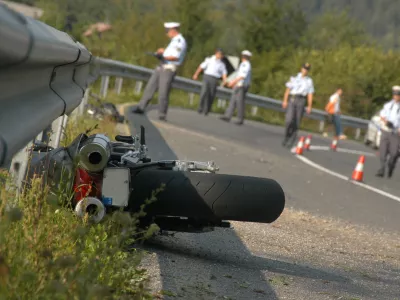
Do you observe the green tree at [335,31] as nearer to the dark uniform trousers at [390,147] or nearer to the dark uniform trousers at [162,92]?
the dark uniform trousers at [162,92]

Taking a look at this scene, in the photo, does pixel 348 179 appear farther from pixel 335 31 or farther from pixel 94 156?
pixel 335 31

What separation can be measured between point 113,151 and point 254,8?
73846 millimetres

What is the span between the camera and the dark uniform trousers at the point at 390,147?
21.0 m

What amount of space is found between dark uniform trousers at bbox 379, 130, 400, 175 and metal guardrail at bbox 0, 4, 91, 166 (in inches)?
605

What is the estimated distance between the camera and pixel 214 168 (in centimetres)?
683

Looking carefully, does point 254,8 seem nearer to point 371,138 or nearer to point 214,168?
point 371,138

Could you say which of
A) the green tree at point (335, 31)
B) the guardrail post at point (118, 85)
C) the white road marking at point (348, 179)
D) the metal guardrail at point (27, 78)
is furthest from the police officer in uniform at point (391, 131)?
the green tree at point (335, 31)

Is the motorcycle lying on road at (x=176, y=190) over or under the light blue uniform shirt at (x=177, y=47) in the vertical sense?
over

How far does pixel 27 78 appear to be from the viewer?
4770mm

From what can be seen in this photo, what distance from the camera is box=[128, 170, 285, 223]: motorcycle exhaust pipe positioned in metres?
6.35

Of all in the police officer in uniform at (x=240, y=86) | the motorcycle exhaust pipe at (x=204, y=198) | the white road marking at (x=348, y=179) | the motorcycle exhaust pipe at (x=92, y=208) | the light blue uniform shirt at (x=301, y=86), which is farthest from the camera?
the police officer in uniform at (x=240, y=86)

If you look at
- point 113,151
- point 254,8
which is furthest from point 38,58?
point 254,8

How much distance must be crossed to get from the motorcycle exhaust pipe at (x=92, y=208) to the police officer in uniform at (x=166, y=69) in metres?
17.2

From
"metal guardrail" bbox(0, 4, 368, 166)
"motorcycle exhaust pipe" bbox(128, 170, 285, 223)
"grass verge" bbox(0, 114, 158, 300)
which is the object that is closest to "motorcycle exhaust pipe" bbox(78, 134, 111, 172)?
"metal guardrail" bbox(0, 4, 368, 166)
